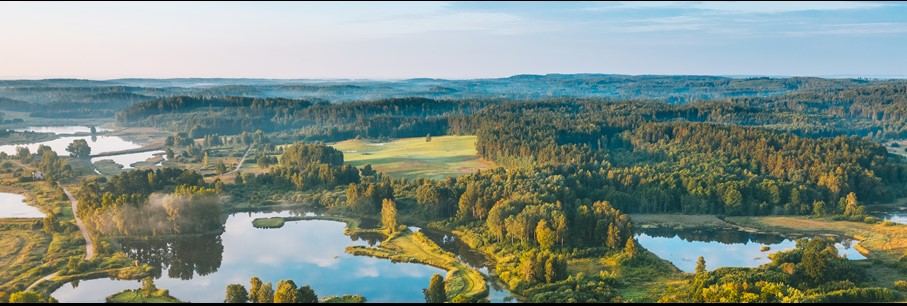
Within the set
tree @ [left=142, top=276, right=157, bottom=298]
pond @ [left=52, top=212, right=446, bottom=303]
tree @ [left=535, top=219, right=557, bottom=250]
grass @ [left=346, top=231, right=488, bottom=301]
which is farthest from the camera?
tree @ [left=535, top=219, right=557, bottom=250]

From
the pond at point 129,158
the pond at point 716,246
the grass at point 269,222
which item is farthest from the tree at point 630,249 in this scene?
the pond at point 129,158

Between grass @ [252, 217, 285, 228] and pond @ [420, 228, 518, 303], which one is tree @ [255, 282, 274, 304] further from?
grass @ [252, 217, 285, 228]

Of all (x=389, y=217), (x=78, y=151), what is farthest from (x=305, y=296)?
(x=78, y=151)

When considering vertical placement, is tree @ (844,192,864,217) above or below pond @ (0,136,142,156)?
above

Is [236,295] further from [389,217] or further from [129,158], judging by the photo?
[129,158]

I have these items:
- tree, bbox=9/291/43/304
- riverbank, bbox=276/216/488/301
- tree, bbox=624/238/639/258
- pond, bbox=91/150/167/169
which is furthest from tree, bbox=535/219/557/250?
pond, bbox=91/150/167/169

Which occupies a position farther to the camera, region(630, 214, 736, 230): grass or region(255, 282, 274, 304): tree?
region(630, 214, 736, 230): grass

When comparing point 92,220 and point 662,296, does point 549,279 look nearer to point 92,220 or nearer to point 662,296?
point 662,296
